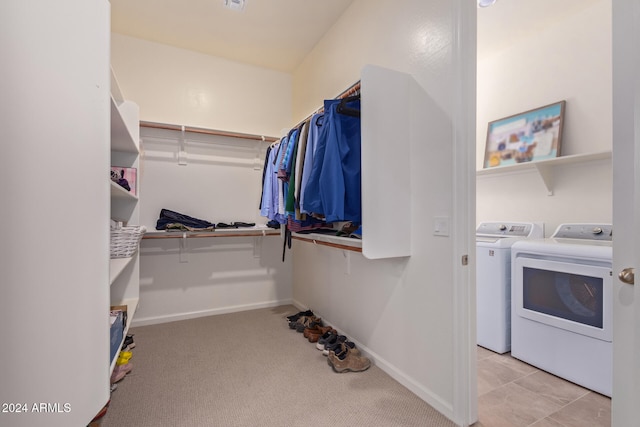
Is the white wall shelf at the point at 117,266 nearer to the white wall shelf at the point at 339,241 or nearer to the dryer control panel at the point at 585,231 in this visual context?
the white wall shelf at the point at 339,241

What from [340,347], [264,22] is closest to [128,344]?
[340,347]

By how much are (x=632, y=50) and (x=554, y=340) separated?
1862 mm

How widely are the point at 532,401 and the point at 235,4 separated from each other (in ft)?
11.4

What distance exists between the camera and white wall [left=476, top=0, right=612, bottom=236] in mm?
2258

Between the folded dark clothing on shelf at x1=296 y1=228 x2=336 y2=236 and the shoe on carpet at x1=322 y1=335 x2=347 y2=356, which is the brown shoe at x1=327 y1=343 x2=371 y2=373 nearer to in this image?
the shoe on carpet at x1=322 y1=335 x2=347 y2=356

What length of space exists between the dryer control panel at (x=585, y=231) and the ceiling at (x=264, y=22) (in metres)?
1.68

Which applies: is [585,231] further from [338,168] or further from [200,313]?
[200,313]

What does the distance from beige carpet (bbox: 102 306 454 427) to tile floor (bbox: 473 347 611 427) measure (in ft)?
1.14

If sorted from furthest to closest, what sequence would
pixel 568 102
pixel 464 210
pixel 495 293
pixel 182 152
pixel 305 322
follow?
pixel 182 152 < pixel 305 322 < pixel 568 102 < pixel 495 293 < pixel 464 210

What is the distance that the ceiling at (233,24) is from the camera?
2.51m

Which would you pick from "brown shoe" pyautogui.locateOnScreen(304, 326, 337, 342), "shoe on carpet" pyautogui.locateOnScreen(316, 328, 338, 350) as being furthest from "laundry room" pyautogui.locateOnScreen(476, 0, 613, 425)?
"brown shoe" pyautogui.locateOnScreen(304, 326, 337, 342)

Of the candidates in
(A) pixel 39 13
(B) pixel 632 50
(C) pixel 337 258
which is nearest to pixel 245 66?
(C) pixel 337 258

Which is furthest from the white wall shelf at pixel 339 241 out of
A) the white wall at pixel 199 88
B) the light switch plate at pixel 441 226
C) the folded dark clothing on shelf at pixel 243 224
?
the white wall at pixel 199 88

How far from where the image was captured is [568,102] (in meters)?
2.47
